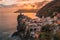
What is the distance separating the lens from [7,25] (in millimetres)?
3559

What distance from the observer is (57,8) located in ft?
11.8

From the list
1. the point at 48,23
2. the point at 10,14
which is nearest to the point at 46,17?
the point at 48,23

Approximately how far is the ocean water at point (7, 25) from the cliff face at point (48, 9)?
1.53 feet

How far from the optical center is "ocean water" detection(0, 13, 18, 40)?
3537mm

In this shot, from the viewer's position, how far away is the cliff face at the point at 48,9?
3581 millimetres

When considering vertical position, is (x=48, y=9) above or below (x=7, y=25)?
above

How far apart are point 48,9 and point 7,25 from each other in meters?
0.81

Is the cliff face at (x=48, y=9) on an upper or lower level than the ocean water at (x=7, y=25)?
upper

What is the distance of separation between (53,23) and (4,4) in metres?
0.98

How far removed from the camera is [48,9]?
3.61 metres

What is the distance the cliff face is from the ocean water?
0.47m

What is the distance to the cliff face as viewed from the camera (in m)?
3.58

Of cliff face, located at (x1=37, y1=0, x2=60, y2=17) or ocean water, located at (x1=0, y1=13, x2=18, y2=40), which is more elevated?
cliff face, located at (x1=37, y1=0, x2=60, y2=17)

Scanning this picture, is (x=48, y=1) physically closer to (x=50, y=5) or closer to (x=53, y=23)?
(x=50, y=5)
